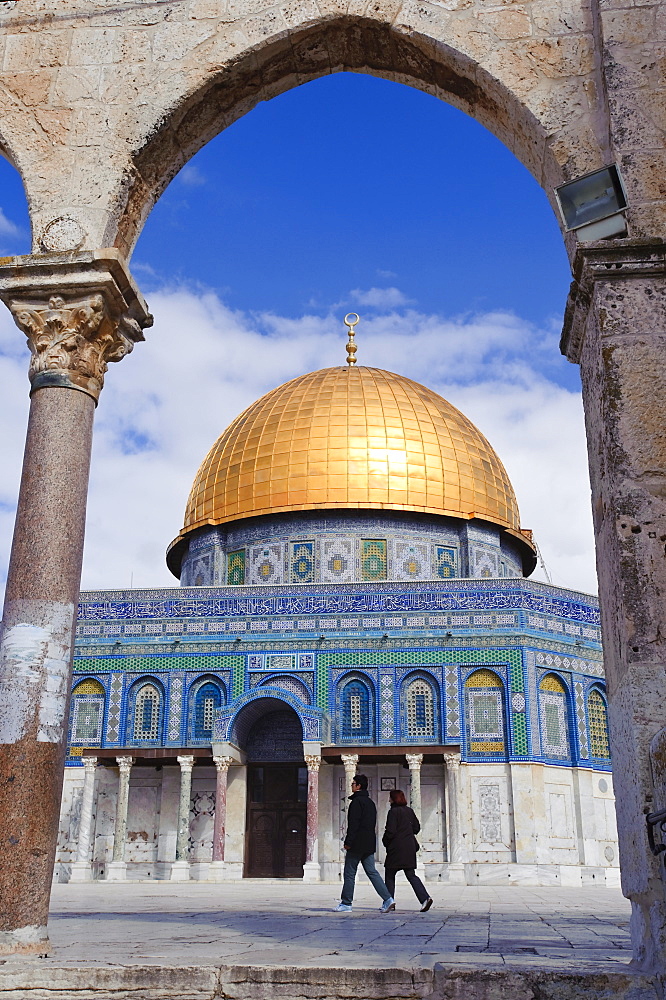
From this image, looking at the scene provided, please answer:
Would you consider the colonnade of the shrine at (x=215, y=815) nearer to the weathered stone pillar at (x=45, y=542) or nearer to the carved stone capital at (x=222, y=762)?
the carved stone capital at (x=222, y=762)

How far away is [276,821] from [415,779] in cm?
297

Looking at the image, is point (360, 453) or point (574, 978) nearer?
point (574, 978)

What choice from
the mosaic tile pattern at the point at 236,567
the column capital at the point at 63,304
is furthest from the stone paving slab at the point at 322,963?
the mosaic tile pattern at the point at 236,567

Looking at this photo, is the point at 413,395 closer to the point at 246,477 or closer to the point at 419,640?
the point at 246,477

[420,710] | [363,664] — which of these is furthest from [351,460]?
[420,710]

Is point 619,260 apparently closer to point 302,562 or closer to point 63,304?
point 63,304

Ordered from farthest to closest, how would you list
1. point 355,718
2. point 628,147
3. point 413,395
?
point 413,395 → point 355,718 → point 628,147

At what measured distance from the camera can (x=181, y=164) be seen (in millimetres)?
5809

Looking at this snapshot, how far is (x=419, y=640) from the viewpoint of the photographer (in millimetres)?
20047

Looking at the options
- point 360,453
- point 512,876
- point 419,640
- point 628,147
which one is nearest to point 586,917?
point 628,147

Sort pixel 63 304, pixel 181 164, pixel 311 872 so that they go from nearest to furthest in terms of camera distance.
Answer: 1. pixel 63 304
2. pixel 181 164
3. pixel 311 872

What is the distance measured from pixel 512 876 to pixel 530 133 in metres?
15.7

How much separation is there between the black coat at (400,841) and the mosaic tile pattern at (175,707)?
38.5 feet

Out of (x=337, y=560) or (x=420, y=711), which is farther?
(x=337, y=560)
